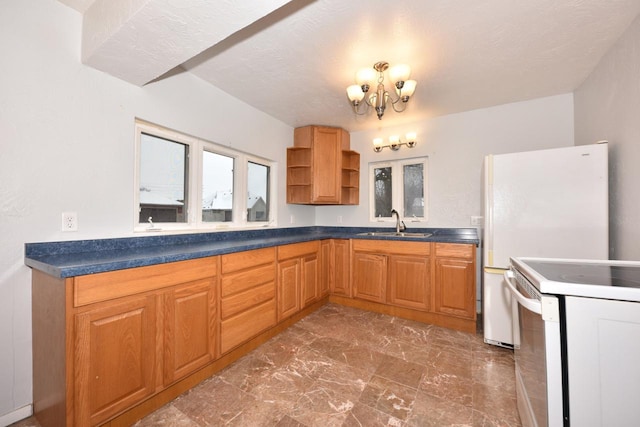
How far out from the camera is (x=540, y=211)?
1892 mm

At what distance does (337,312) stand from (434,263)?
120 cm

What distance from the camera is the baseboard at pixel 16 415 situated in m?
1.29

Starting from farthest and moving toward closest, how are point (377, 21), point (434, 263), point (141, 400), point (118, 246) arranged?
point (434, 263), point (118, 246), point (377, 21), point (141, 400)

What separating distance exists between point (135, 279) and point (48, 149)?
3.01 ft

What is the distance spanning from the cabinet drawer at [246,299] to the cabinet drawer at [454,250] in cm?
166

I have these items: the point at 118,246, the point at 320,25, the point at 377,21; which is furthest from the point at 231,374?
the point at 377,21

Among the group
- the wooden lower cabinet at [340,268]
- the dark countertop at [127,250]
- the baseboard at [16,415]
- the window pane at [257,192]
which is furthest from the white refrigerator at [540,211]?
the baseboard at [16,415]

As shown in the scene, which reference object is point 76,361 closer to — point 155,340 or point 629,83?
point 155,340

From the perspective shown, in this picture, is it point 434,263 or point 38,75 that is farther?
point 434,263

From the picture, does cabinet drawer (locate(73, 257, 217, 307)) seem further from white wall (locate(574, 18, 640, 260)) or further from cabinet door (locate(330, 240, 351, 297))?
white wall (locate(574, 18, 640, 260))

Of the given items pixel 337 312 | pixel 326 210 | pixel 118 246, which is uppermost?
pixel 326 210

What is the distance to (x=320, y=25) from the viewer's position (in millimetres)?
1585

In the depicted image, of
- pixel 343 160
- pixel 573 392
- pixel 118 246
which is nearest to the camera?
pixel 573 392

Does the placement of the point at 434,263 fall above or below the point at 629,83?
below
